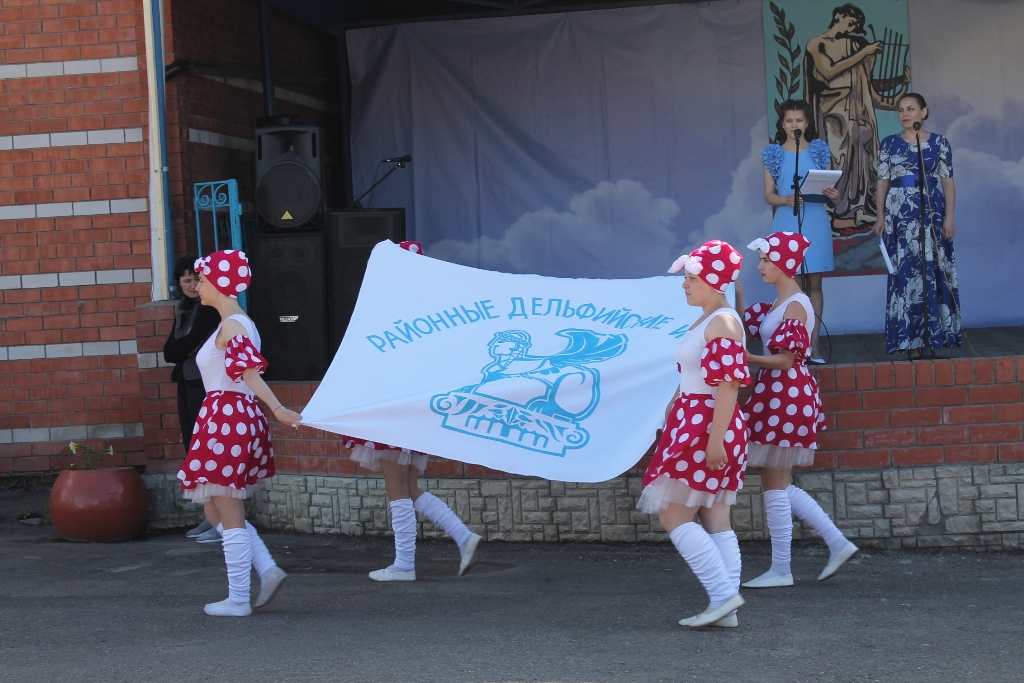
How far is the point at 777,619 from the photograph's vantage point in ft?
16.1

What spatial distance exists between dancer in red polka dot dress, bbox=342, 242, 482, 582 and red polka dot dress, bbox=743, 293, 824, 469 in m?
1.60

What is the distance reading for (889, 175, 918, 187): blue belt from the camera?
7172 millimetres

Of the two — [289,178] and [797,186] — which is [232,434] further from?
[797,186]

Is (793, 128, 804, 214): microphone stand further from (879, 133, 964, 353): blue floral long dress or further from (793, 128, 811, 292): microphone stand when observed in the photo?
(879, 133, 964, 353): blue floral long dress

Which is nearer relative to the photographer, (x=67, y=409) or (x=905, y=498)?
(x=905, y=498)

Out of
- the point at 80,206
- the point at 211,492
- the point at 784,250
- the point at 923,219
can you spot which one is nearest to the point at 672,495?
the point at 784,250

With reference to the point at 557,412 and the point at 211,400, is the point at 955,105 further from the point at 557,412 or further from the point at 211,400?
the point at 211,400

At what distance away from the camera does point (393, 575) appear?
5910 millimetres

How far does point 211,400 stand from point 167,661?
1.27m

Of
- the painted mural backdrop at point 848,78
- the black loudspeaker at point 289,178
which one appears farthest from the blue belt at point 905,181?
the black loudspeaker at point 289,178

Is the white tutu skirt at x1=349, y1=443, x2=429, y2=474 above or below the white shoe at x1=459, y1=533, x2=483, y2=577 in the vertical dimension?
above

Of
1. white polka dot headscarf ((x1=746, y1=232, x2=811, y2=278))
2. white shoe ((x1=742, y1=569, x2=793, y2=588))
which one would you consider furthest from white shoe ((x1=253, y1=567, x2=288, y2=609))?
white polka dot headscarf ((x1=746, y1=232, x2=811, y2=278))

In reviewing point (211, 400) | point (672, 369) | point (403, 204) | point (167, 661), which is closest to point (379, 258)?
point (211, 400)

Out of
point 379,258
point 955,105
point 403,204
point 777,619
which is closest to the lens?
point 777,619
